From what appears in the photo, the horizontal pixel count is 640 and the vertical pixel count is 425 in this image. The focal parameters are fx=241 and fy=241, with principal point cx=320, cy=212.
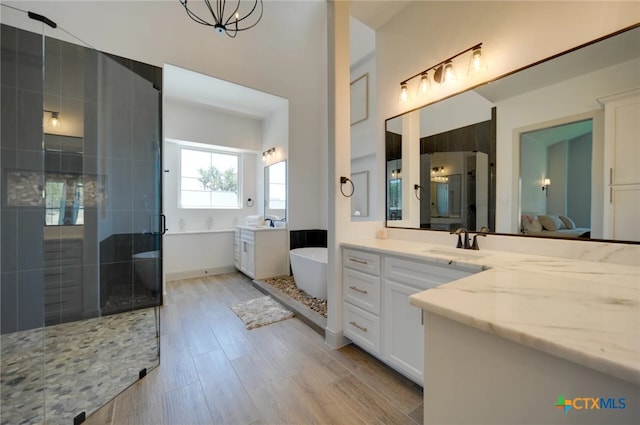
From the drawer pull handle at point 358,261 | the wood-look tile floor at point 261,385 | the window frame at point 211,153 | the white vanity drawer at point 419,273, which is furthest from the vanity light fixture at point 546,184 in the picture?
→ the window frame at point 211,153

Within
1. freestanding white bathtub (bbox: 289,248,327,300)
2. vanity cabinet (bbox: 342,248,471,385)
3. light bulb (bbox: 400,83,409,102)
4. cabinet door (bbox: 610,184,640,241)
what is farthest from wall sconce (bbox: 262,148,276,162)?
cabinet door (bbox: 610,184,640,241)

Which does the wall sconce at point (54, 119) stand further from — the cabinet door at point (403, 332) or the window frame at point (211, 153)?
the cabinet door at point (403, 332)

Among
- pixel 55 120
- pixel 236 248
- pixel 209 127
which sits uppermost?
pixel 209 127

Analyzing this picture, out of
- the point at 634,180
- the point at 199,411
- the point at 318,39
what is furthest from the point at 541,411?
the point at 318,39

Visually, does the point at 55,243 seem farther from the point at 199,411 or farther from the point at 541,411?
the point at 541,411

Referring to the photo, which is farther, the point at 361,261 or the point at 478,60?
the point at 361,261

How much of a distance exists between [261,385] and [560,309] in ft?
5.48

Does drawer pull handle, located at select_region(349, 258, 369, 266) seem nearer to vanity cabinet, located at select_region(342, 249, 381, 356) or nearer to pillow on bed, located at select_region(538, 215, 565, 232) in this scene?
vanity cabinet, located at select_region(342, 249, 381, 356)

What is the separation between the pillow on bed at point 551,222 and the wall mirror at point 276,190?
337 centimetres

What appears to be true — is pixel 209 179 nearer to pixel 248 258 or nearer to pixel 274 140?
pixel 274 140

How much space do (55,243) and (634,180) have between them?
14.2 feet

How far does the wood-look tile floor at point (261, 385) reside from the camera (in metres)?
1.37

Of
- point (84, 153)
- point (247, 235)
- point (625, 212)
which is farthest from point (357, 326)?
point (84, 153)

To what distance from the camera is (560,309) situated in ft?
2.08
